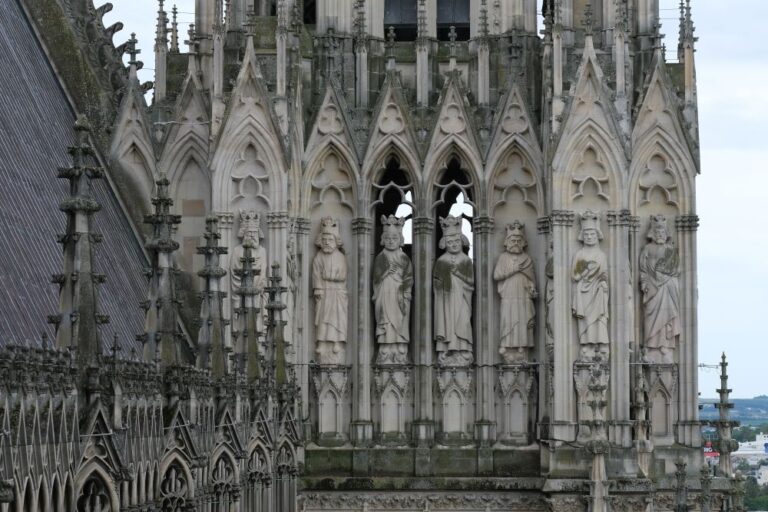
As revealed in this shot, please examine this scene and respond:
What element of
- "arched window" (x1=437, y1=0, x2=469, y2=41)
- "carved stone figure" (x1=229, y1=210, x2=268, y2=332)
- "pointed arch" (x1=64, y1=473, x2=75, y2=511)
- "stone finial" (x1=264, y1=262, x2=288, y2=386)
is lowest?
"pointed arch" (x1=64, y1=473, x2=75, y2=511)

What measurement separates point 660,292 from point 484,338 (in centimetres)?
356

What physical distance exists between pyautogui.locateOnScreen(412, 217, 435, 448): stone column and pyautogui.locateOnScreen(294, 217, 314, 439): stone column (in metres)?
2.11

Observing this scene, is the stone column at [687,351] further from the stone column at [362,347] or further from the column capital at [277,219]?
the column capital at [277,219]

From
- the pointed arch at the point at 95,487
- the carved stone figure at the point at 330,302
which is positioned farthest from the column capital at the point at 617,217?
the pointed arch at the point at 95,487

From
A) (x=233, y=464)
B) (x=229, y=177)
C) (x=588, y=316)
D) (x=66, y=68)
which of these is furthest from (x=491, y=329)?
(x=233, y=464)

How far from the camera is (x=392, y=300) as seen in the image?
54.3 meters

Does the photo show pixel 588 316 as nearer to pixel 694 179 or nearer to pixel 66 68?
pixel 694 179

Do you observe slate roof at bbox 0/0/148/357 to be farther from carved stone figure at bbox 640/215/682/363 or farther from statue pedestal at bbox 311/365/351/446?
carved stone figure at bbox 640/215/682/363

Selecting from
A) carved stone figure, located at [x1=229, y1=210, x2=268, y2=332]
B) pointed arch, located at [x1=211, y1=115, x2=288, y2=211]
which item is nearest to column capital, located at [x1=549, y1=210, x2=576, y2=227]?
pointed arch, located at [x1=211, y1=115, x2=288, y2=211]

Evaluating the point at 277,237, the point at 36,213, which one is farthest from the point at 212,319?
the point at 277,237

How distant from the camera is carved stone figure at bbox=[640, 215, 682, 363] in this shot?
53.5 metres

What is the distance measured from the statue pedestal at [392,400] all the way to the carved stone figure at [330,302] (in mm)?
853

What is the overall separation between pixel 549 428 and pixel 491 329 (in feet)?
7.94

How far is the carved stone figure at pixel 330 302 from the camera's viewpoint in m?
54.2
